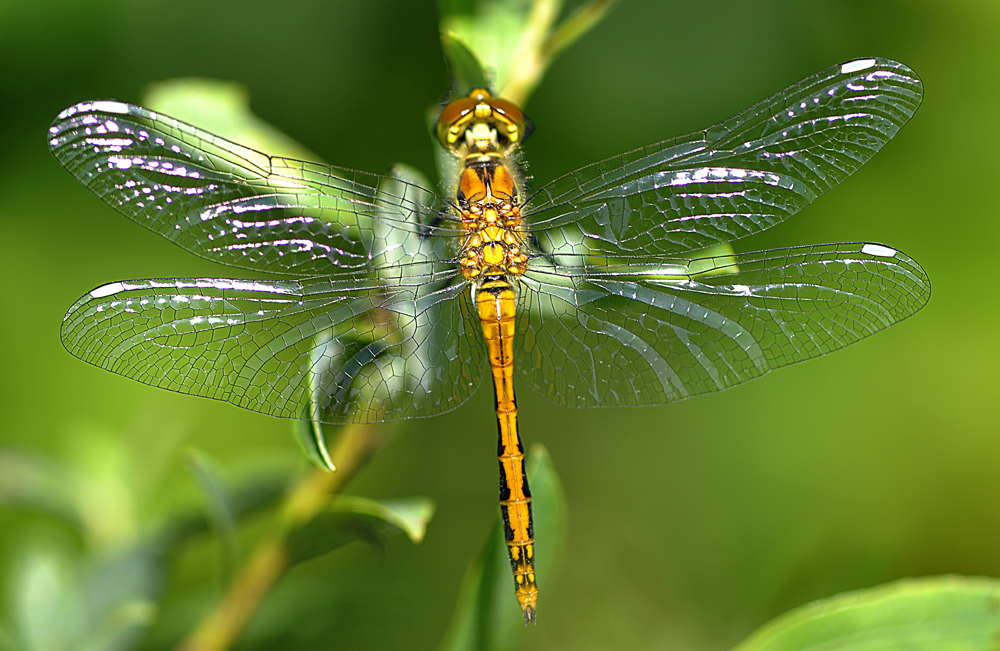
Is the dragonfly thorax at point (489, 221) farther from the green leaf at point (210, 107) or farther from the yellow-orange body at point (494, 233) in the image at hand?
the green leaf at point (210, 107)

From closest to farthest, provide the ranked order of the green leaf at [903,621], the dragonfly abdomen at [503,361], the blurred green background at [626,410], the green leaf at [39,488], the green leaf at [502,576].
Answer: the green leaf at [903,621] < the green leaf at [502,576] < the dragonfly abdomen at [503,361] < the green leaf at [39,488] < the blurred green background at [626,410]

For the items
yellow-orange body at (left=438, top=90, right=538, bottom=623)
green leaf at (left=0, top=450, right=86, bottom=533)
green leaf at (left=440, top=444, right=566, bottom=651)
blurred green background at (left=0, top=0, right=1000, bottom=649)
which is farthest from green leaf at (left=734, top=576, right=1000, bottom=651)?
green leaf at (left=0, top=450, right=86, bottom=533)

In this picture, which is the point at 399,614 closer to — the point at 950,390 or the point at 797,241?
the point at 797,241

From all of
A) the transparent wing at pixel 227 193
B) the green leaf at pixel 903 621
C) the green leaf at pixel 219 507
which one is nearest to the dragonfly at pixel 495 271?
the transparent wing at pixel 227 193

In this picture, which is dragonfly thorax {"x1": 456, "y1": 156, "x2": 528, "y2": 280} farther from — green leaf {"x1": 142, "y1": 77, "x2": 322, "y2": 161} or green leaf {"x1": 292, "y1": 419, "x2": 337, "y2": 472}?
green leaf {"x1": 292, "y1": 419, "x2": 337, "y2": 472}

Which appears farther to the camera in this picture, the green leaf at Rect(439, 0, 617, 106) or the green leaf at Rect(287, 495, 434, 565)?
the green leaf at Rect(439, 0, 617, 106)
